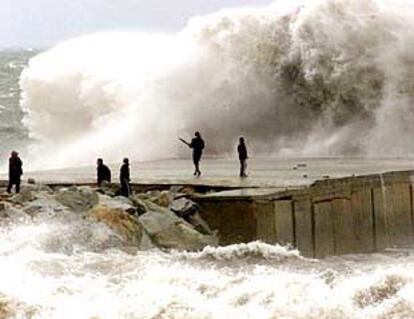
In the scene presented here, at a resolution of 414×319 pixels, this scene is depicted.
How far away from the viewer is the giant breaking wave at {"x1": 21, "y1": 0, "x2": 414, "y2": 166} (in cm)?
2348

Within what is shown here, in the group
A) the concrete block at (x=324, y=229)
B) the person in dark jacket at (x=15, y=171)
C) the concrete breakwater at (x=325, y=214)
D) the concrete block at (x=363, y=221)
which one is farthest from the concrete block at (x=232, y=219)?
the person in dark jacket at (x=15, y=171)

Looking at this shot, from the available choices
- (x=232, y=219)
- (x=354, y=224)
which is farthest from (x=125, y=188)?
(x=354, y=224)

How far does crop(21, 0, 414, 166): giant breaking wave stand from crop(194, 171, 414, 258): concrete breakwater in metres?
6.54

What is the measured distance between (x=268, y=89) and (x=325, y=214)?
1097cm

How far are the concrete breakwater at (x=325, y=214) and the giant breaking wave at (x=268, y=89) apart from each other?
654 cm

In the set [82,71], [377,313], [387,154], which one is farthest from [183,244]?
[82,71]

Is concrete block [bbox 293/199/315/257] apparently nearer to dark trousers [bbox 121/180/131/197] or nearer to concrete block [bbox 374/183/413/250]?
concrete block [bbox 374/183/413/250]

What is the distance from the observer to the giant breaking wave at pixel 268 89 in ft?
77.0

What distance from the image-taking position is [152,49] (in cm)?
2834

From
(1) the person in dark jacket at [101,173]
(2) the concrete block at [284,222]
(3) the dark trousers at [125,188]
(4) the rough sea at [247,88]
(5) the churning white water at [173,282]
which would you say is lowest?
(5) the churning white water at [173,282]

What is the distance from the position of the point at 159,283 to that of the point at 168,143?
543 inches

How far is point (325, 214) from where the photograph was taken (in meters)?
14.4

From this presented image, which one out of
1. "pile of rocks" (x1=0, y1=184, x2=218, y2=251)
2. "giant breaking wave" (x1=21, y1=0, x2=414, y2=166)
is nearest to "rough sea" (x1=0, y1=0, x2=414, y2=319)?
"giant breaking wave" (x1=21, y1=0, x2=414, y2=166)

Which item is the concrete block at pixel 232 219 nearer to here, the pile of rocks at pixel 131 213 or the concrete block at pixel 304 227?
the pile of rocks at pixel 131 213
